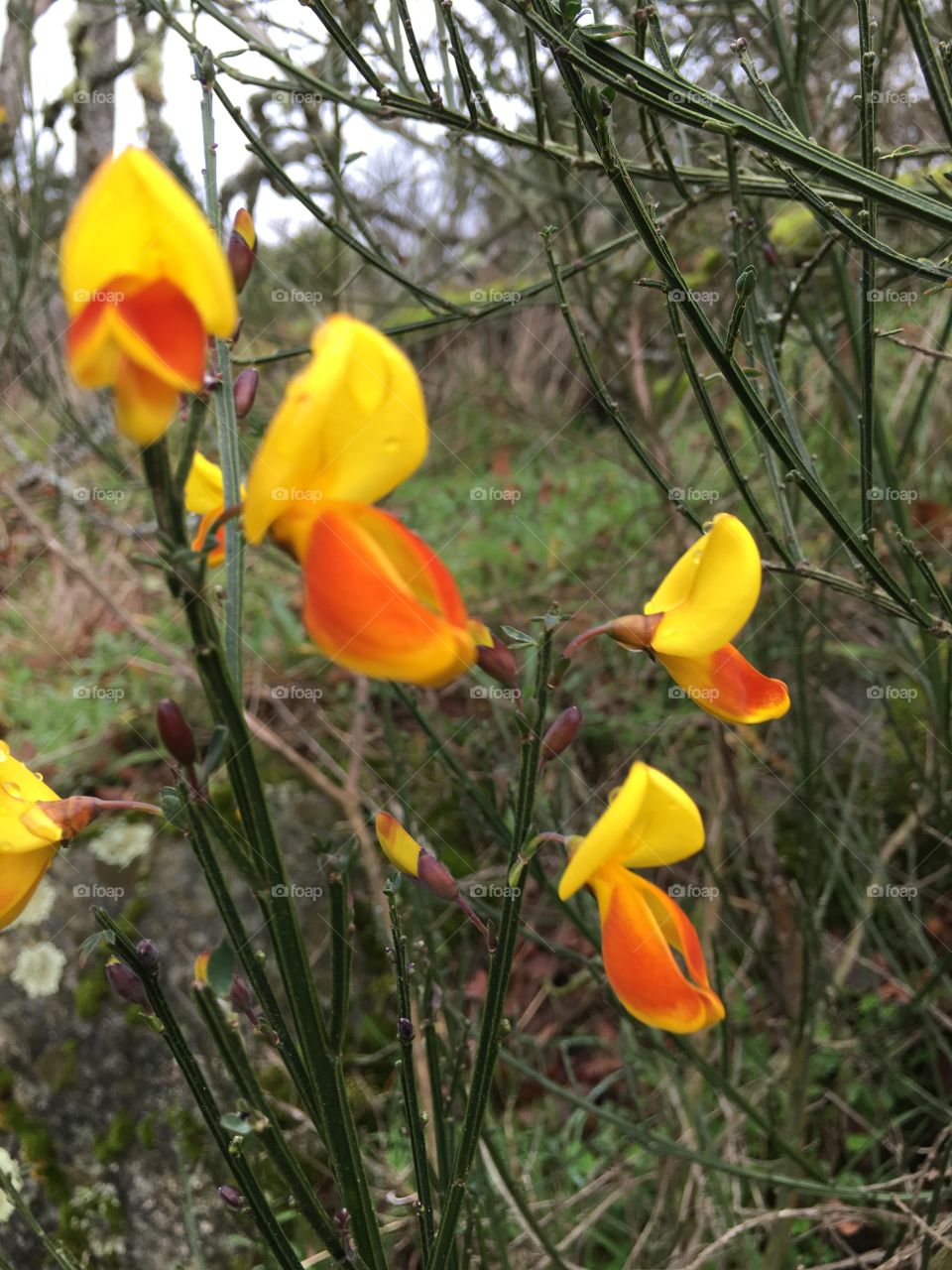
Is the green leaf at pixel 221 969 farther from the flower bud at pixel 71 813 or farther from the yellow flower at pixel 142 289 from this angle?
the yellow flower at pixel 142 289

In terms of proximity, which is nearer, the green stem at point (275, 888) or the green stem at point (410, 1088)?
the green stem at point (275, 888)

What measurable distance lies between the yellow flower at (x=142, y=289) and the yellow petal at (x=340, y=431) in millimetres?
50

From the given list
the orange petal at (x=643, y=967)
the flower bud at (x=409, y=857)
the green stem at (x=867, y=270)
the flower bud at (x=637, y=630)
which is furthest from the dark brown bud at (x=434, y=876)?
the green stem at (x=867, y=270)

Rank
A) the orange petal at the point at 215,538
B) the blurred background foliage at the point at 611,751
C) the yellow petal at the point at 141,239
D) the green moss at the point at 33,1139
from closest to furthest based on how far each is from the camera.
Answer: the yellow petal at the point at 141,239
the orange petal at the point at 215,538
the blurred background foliage at the point at 611,751
the green moss at the point at 33,1139

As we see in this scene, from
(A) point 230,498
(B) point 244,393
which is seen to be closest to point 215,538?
(A) point 230,498

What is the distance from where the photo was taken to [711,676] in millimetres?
694

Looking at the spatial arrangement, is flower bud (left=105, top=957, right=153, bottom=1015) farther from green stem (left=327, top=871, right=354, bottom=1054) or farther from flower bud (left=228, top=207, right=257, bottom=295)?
flower bud (left=228, top=207, right=257, bottom=295)

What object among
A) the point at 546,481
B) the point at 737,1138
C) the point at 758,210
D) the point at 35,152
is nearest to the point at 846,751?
the point at 737,1138

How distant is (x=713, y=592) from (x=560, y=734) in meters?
0.15

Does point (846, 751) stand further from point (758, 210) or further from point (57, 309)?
point (57, 309)

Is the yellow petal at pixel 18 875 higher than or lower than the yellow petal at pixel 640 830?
higher

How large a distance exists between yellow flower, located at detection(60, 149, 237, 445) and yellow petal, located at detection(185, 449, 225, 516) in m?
0.34

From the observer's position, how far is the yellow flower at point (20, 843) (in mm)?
618

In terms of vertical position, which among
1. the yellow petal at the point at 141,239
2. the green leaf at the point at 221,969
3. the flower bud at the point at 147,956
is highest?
the yellow petal at the point at 141,239
